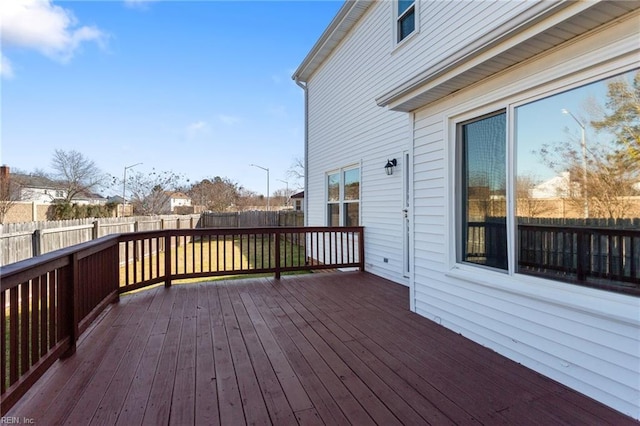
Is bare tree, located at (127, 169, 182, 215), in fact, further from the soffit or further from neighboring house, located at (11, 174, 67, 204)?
the soffit

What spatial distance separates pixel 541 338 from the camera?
224 centimetres

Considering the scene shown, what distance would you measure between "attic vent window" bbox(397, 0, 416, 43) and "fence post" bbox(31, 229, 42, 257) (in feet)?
22.3

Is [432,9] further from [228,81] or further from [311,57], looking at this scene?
[228,81]

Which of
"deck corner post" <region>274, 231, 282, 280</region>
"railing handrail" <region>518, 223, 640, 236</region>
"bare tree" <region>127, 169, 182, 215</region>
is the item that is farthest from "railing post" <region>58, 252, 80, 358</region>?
"bare tree" <region>127, 169, 182, 215</region>

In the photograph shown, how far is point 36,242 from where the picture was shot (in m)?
5.24

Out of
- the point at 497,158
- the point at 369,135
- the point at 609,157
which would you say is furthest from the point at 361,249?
the point at 609,157

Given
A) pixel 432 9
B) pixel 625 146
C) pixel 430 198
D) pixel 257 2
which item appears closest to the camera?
pixel 625 146

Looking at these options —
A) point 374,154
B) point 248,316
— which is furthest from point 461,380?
point 374,154

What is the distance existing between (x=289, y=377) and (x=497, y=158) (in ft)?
7.91

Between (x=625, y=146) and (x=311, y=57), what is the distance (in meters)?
7.52

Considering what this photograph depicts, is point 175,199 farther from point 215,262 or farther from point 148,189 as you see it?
point 215,262

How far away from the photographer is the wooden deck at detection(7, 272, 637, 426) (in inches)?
70.6

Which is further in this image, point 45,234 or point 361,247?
point 361,247

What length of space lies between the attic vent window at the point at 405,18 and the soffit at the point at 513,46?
238cm
